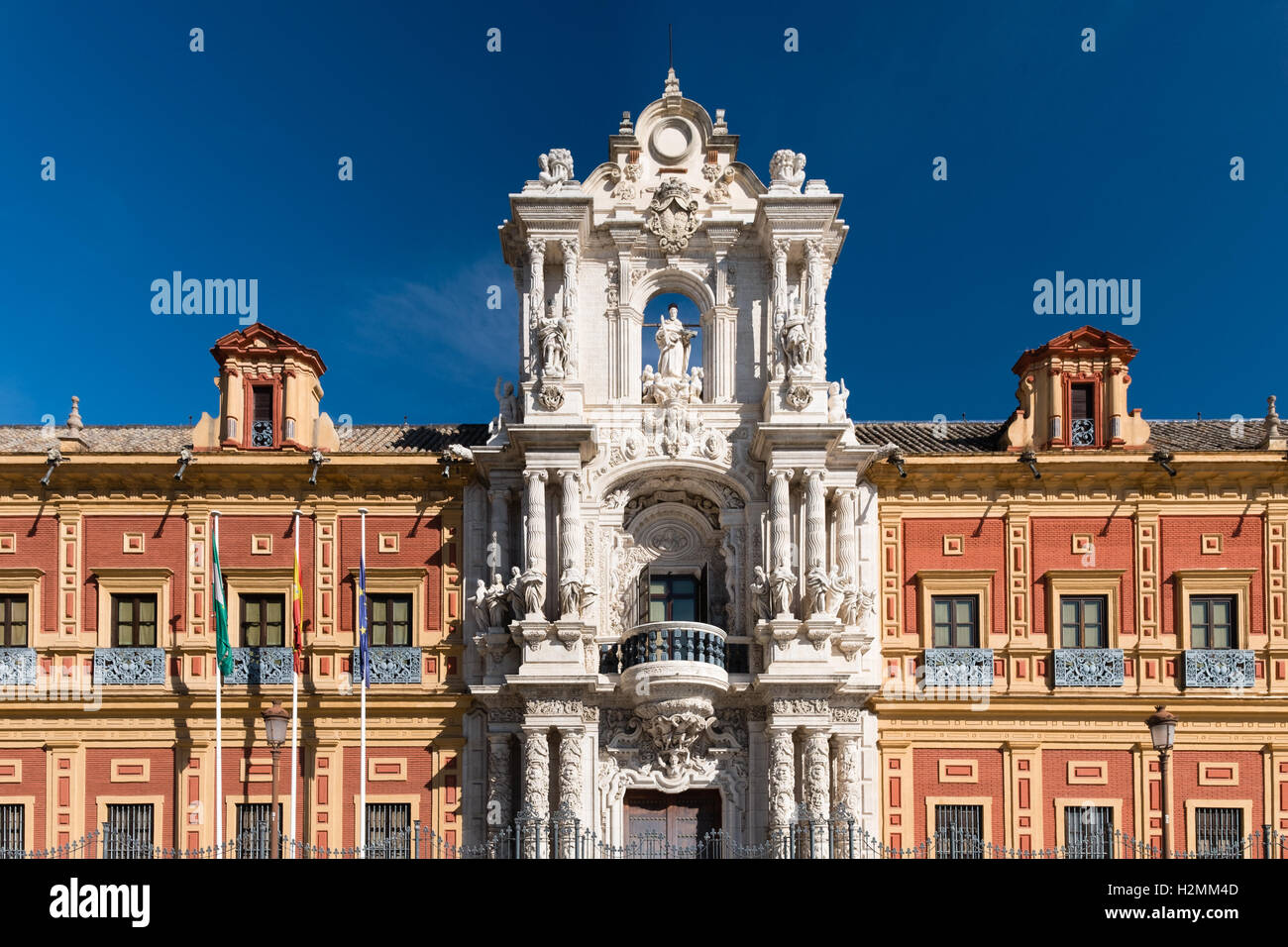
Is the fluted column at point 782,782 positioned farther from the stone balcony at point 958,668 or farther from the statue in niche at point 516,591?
the statue in niche at point 516,591

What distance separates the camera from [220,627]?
3127 centimetres

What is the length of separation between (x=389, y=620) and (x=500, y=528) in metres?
3.34

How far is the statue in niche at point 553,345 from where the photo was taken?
3262 centimetres

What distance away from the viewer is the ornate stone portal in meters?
31.3

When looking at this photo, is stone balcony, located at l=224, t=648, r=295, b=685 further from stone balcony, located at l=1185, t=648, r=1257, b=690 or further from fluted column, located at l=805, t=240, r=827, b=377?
stone balcony, located at l=1185, t=648, r=1257, b=690

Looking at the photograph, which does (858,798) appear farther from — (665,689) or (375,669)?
(375,669)

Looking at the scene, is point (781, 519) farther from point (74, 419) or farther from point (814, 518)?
point (74, 419)

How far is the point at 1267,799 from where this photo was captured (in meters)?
32.0

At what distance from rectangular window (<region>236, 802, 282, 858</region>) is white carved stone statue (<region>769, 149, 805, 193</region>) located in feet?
58.9

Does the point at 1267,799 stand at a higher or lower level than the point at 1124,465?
lower

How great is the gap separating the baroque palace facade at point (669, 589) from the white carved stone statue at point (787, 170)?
0.31 feet

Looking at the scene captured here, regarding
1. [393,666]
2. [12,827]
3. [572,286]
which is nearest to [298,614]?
[393,666]

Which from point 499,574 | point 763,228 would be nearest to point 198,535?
point 499,574
